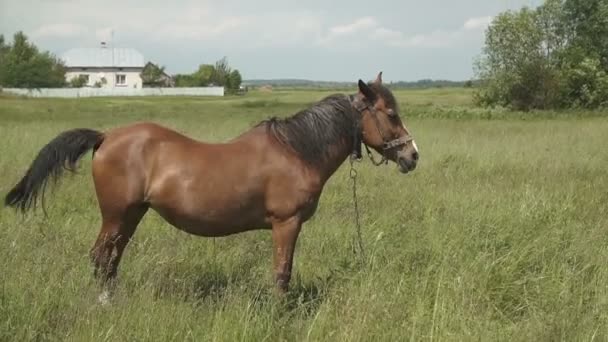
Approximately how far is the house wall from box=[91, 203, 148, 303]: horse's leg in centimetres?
9815

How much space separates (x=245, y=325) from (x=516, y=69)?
4191cm

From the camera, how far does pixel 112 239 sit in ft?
14.8

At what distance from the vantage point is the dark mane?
14.9 ft

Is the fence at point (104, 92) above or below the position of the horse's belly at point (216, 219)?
below

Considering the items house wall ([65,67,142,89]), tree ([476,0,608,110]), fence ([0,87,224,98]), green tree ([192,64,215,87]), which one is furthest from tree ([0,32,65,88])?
tree ([476,0,608,110])

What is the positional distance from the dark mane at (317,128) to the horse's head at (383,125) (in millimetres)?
107

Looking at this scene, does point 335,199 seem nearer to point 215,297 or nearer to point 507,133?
point 215,297

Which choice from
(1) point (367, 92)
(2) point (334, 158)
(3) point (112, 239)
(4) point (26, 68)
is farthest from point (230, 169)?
(4) point (26, 68)

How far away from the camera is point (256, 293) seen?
440cm

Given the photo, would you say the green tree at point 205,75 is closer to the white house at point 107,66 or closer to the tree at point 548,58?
the white house at point 107,66

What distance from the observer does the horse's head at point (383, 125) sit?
4664mm

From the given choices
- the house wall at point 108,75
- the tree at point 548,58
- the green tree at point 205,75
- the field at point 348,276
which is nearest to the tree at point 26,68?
the house wall at point 108,75

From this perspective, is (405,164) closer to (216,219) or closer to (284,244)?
(284,244)

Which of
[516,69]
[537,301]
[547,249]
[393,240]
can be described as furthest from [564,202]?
[516,69]
